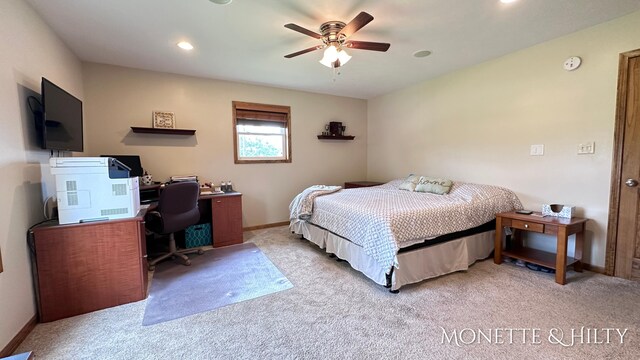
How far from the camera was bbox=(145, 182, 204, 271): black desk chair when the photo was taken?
2.81 meters

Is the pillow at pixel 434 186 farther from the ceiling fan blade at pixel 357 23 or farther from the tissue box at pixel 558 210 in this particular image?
the ceiling fan blade at pixel 357 23

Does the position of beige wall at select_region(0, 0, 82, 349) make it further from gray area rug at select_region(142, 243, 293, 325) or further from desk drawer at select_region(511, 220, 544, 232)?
desk drawer at select_region(511, 220, 544, 232)

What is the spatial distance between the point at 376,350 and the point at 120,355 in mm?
1592

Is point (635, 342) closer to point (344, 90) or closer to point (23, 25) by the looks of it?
point (344, 90)

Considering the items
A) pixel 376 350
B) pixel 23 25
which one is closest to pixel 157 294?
pixel 376 350

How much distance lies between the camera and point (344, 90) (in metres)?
4.80

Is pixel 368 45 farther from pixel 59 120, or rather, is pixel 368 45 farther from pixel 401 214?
pixel 59 120

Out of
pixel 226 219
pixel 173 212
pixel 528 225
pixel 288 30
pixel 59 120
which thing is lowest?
pixel 226 219

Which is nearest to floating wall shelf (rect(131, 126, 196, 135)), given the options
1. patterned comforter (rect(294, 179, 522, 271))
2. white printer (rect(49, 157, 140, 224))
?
white printer (rect(49, 157, 140, 224))

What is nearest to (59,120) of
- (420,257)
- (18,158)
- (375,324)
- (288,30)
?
(18,158)

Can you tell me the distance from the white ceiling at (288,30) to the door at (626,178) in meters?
0.62

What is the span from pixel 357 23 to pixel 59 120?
2.60 metres

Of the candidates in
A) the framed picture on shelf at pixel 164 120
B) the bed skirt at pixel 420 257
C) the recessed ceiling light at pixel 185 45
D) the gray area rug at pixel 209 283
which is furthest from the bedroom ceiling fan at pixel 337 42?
the framed picture on shelf at pixel 164 120

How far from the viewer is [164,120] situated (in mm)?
3699
